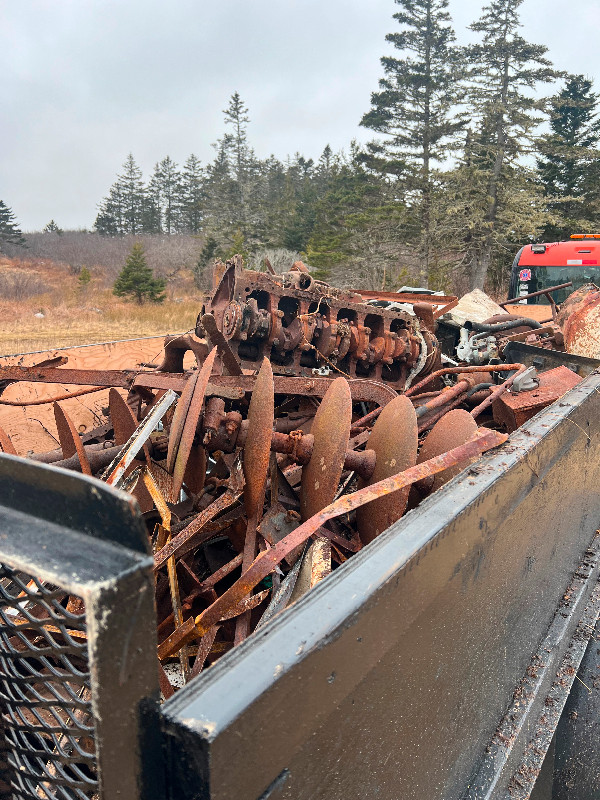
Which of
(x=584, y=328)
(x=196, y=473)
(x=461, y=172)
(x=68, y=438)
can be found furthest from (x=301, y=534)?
(x=461, y=172)

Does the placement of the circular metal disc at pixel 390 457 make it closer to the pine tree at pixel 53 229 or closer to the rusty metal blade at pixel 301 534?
the rusty metal blade at pixel 301 534

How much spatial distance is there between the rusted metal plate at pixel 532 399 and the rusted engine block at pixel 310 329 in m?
1.04

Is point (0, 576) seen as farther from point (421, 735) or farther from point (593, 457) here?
point (593, 457)

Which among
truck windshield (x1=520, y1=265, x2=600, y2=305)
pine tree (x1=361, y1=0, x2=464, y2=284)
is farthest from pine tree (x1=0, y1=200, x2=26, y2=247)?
truck windshield (x1=520, y1=265, x2=600, y2=305)

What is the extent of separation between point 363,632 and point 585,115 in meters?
33.3

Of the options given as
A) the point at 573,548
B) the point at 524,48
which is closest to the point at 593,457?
the point at 573,548

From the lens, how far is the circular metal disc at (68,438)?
6.61 feet

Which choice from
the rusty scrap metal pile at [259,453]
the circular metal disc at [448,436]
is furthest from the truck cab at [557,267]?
the circular metal disc at [448,436]

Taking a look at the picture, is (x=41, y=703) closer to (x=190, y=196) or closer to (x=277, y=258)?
(x=277, y=258)

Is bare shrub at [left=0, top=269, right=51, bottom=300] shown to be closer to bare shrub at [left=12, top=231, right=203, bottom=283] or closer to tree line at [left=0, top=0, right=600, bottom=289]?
bare shrub at [left=12, top=231, right=203, bottom=283]

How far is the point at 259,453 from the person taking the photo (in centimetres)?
175

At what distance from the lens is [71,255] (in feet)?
135

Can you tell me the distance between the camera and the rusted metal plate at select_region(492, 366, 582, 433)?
2.45 m

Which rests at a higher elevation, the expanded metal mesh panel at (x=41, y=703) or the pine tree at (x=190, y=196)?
the pine tree at (x=190, y=196)
